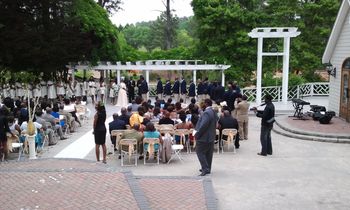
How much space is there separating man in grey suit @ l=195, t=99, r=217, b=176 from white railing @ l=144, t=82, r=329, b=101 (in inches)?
652

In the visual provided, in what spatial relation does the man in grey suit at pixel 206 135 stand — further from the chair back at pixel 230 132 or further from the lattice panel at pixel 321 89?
the lattice panel at pixel 321 89

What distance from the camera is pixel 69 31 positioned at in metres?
24.6

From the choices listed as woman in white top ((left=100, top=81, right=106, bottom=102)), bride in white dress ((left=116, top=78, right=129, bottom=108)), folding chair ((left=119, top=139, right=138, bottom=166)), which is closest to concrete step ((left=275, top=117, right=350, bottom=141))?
folding chair ((left=119, top=139, right=138, bottom=166))

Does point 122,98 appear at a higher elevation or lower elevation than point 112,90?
lower

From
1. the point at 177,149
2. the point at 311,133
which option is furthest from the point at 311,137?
the point at 177,149

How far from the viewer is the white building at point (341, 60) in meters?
19.2

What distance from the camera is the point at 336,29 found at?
20172 mm

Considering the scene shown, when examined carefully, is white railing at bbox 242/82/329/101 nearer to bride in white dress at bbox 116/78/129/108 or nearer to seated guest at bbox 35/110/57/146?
bride in white dress at bbox 116/78/129/108

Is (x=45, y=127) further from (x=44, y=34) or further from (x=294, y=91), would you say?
(x=294, y=91)

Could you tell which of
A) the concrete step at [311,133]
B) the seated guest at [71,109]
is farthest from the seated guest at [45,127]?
the concrete step at [311,133]

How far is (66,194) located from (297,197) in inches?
191

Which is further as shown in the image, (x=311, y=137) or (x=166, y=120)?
(x=311, y=137)

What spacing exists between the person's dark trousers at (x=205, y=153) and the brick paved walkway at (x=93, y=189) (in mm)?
957

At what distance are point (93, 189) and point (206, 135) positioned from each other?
10.8 feet
